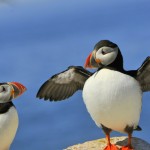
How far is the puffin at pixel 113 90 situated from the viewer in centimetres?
1138

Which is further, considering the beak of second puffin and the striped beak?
the beak of second puffin

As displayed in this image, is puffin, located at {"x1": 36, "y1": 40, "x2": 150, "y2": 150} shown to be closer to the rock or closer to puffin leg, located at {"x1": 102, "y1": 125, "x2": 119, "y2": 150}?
puffin leg, located at {"x1": 102, "y1": 125, "x2": 119, "y2": 150}

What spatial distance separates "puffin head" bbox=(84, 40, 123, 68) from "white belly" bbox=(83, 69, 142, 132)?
0.50 ft

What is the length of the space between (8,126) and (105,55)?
7.09 feet

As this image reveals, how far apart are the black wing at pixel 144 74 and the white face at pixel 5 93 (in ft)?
7.54

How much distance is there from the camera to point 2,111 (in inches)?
480

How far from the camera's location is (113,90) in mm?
11328

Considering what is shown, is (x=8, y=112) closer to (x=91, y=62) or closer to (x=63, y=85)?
(x=63, y=85)

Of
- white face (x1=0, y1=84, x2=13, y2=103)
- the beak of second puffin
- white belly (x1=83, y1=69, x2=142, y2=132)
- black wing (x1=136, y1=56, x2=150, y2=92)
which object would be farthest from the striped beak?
white face (x1=0, y1=84, x2=13, y2=103)

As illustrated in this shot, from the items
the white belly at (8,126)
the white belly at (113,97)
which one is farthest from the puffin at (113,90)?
the white belly at (8,126)

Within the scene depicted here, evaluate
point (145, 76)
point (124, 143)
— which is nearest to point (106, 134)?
point (124, 143)

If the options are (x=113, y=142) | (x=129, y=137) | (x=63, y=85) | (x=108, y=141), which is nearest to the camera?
(x=129, y=137)

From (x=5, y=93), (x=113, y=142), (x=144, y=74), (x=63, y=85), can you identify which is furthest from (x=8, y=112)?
(x=144, y=74)

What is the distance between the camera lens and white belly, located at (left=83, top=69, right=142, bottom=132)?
37.3 feet
